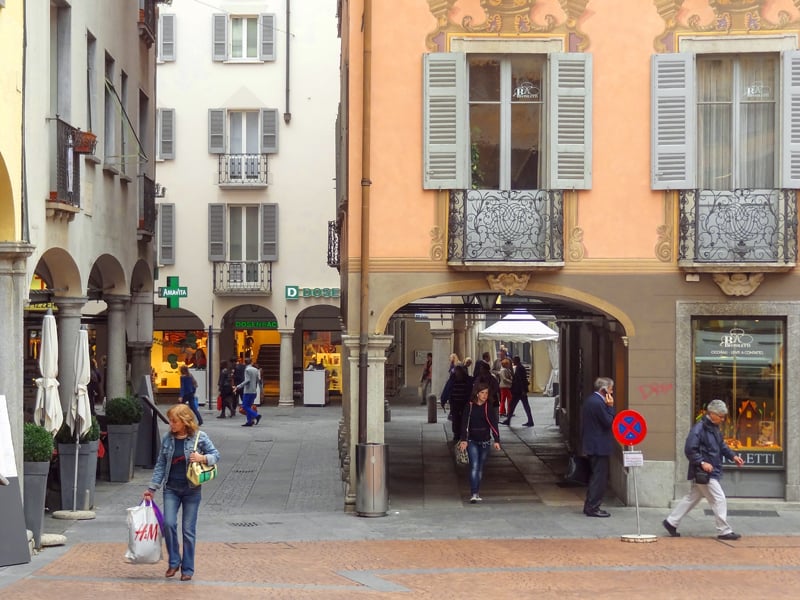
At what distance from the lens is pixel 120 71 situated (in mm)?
21625

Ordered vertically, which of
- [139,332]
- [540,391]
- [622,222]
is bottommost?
[540,391]

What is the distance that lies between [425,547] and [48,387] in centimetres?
477

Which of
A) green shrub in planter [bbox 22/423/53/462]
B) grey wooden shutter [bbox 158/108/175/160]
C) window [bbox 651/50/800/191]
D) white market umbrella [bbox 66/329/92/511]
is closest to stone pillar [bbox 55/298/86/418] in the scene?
white market umbrella [bbox 66/329/92/511]

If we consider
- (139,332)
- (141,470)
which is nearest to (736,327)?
(141,470)

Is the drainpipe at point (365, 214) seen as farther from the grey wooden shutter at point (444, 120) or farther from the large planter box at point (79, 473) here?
the large planter box at point (79, 473)

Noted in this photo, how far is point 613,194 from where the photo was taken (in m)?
17.4

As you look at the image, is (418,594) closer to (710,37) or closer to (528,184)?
(528,184)

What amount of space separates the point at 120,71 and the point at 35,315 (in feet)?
14.0

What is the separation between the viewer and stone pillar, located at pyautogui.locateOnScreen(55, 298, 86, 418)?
18031mm

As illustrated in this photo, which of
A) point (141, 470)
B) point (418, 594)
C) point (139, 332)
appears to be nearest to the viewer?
point (418, 594)

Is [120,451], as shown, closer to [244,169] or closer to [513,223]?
[513,223]

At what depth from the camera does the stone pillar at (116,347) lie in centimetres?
2172

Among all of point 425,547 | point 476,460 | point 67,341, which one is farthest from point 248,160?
point 425,547

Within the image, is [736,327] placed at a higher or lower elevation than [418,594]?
higher
